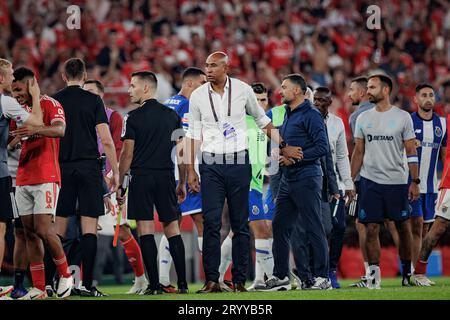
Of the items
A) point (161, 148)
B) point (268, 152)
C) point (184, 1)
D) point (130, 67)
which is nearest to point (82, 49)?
point (130, 67)

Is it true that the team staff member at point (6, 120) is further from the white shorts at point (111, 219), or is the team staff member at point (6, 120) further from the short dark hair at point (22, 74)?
the white shorts at point (111, 219)

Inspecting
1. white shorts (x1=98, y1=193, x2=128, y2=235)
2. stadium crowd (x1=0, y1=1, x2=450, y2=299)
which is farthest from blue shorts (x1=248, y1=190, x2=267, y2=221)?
white shorts (x1=98, y1=193, x2=128, y2=235)

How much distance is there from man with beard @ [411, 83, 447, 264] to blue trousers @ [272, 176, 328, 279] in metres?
2.27

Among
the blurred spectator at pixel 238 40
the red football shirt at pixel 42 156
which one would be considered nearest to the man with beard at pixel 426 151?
the red football shirt at pixel 42 156

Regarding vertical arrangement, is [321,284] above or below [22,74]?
below

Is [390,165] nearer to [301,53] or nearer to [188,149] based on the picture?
[188,149]

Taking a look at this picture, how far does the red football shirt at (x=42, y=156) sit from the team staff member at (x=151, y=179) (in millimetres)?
968

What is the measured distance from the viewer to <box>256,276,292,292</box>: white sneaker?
11.9 meters

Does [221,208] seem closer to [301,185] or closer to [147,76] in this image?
[301,185]

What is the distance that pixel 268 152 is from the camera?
13.6 metres

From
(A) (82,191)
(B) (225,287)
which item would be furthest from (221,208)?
(A) (82,191)

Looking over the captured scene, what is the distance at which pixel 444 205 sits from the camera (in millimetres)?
11852

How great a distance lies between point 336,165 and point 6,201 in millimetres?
4792

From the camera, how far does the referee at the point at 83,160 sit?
11.1 meters
